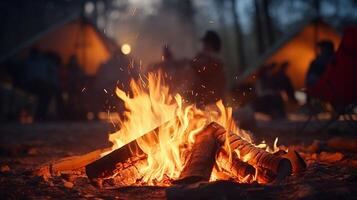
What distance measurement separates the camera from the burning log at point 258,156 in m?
3.83

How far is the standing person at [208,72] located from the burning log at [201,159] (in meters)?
2.68

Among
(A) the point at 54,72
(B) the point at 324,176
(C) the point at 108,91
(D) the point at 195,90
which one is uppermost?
(A) the point at 54,72

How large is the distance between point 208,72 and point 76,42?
30.6 feet

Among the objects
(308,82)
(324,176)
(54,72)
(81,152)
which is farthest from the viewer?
(54,72)

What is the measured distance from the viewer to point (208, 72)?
748 cm

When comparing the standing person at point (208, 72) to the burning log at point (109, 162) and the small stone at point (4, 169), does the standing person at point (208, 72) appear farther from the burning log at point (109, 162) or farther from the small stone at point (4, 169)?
the small stone at point (4, 169)

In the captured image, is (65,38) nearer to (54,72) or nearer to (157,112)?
(54,72)

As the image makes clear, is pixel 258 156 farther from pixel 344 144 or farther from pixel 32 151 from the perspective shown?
pixel 32 151

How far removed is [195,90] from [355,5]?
83.2ft

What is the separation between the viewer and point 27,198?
3471mm

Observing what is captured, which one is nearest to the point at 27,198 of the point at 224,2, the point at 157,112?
the point at 157,112

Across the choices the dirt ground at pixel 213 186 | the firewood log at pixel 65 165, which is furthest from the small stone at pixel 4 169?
the firewood log at pixel 65 165

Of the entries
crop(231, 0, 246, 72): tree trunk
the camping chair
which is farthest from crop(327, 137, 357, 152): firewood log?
crop(231, 0, 246, 72): tree trunk

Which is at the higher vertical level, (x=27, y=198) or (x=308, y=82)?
(x=308, y=82)
